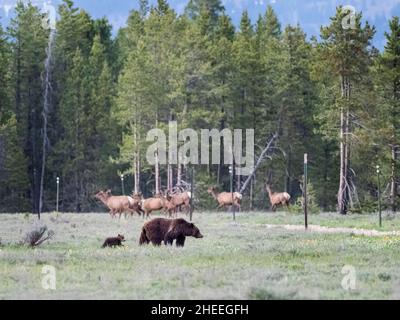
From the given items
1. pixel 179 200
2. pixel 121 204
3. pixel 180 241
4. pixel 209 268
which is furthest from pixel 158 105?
pixel 209 268

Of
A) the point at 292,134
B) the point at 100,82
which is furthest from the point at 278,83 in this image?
the point at 100,82

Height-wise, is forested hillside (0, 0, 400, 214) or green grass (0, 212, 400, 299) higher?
forested hillside (0, 0, 400, 214)

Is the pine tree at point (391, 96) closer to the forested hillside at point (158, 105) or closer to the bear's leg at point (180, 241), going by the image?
the forested hillside at point (158, 105)

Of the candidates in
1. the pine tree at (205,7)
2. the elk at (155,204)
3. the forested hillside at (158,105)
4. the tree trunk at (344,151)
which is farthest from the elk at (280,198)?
the pine tree at (205,7)

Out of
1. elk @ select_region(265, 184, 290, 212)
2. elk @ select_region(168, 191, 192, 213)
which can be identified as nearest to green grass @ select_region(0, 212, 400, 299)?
elk @ select_region(168, 191, 192, 213)

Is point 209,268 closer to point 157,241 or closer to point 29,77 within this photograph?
point 157,241

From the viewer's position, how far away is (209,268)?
15398 millimetres

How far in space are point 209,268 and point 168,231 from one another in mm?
5233

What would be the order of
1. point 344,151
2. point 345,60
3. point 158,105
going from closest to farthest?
point 345,60
point 344,151
point 158,105

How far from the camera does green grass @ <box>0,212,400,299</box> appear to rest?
1227 centimetres

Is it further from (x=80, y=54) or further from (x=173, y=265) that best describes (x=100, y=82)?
(x=173, y=265)

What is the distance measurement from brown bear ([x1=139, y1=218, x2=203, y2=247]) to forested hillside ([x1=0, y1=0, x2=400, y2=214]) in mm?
24904

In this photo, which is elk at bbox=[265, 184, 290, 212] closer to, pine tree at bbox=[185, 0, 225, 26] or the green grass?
pine tree at bbox=[185, 0, 225, 26]

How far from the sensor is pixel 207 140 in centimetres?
5347
